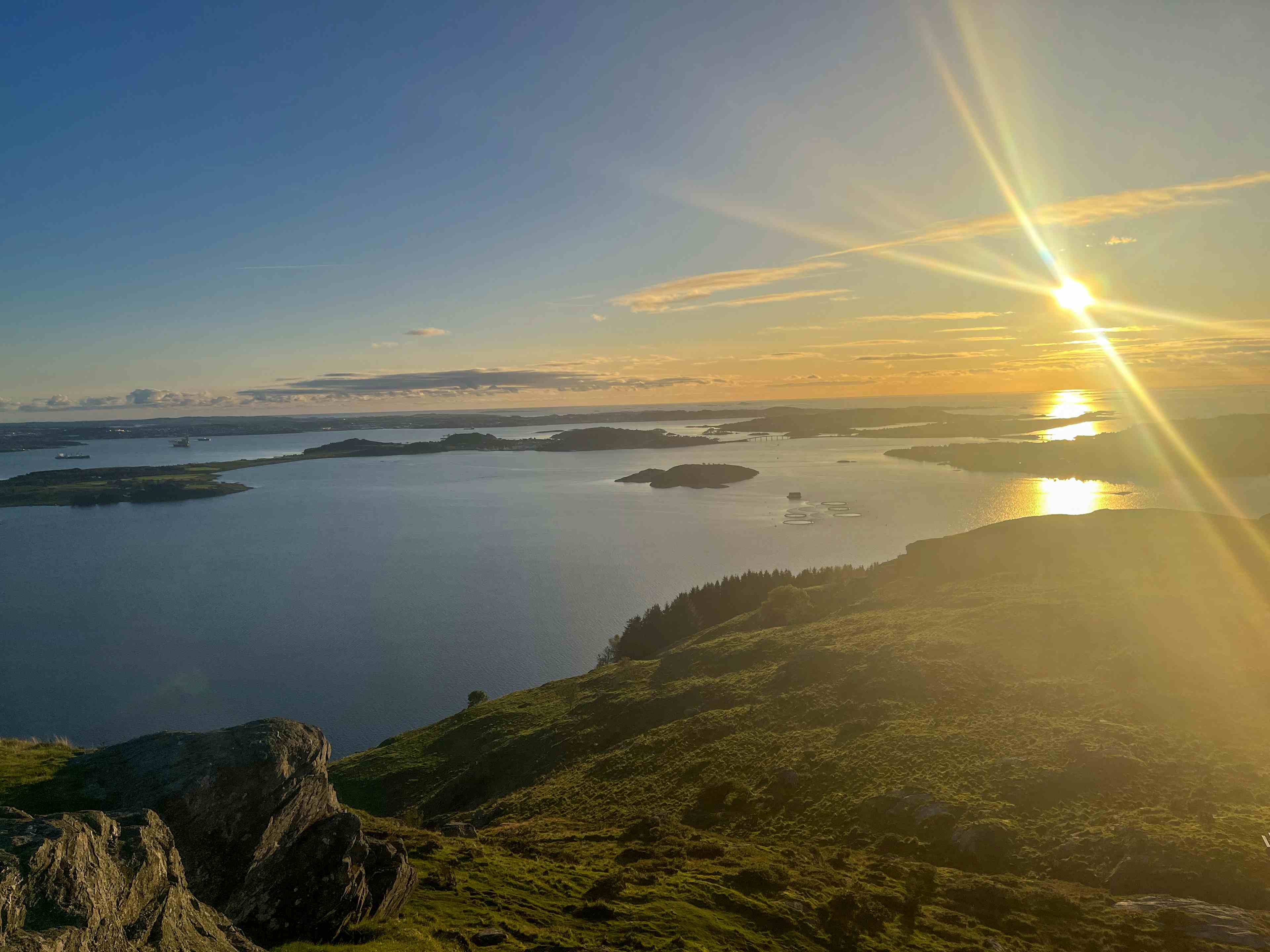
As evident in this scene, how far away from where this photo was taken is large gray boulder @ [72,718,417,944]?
16.0 m

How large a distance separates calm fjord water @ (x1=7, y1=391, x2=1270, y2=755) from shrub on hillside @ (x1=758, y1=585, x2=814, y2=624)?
24507mm

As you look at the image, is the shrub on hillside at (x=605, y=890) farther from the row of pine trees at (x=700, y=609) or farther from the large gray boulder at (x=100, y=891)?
the row of pine trees at (x=700, y=609)

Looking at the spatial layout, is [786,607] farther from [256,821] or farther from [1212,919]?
[256,821]

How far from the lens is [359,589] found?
116 meters

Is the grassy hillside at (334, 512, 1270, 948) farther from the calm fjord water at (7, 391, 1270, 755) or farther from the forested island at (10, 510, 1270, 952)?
the calm fjord water at (7, 391, 1270, 755)

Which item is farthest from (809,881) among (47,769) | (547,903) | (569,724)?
(569,724)

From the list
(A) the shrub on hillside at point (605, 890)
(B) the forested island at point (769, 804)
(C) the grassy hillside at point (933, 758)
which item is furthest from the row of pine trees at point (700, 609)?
(A) the shrub on hillside at point (605, 890)

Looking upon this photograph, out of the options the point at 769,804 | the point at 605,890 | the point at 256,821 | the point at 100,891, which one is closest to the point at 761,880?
the point at 605,890

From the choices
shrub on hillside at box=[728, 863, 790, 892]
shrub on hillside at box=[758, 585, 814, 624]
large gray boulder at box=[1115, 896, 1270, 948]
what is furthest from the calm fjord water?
large gray boulder at box=[1115, 896, 1270, 948]

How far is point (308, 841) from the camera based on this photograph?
58.3 ft

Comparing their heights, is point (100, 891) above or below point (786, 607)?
above

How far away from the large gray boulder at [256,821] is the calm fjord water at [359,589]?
2079 inches

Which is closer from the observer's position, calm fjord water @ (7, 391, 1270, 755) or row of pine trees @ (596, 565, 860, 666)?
calm fjord water @ (7, 391, 1270, 755)

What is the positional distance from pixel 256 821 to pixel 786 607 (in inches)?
2564
